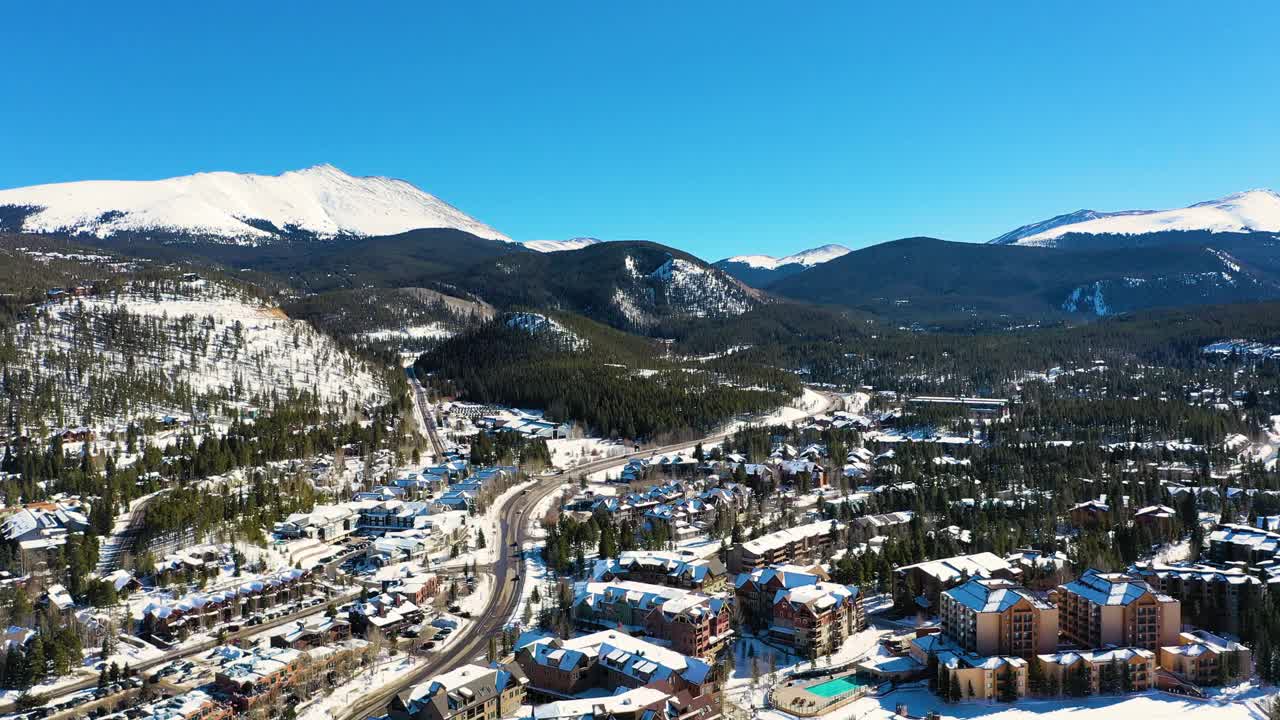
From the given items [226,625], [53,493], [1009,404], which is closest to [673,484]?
[226,625]

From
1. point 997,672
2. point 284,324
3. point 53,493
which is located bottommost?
point 997,672

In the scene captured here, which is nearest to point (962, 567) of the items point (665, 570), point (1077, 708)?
point (1077, 708)

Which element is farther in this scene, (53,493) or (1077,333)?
(1077,333)

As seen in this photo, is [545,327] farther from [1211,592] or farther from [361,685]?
[1211,592]

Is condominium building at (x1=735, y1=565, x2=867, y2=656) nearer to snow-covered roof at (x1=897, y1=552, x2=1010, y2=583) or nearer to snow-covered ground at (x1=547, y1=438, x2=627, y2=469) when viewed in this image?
snow-covered roof at (x1=897, y1=552, x2=1010, y2=583)

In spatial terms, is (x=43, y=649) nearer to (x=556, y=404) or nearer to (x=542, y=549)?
(x=542, y=549)

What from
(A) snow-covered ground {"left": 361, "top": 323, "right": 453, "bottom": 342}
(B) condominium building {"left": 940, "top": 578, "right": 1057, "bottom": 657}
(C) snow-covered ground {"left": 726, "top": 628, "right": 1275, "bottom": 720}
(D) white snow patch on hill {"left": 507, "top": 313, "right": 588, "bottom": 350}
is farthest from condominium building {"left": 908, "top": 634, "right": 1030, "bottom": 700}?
(A) snow-covered ground {"left": 361, "top": 323, "right": 453, "bottom": 342}

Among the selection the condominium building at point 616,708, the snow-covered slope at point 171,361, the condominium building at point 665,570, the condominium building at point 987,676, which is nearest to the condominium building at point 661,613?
the condominium building at point 665,570
